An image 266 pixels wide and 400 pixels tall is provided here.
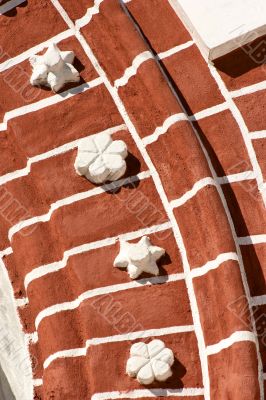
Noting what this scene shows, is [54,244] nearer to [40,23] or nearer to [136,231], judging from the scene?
[136,231]

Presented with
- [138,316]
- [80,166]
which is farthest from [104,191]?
[138,316]

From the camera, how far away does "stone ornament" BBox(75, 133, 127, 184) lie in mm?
4270

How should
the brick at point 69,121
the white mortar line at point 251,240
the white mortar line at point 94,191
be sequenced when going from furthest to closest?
the brick at point 69,121, the white mortar line at point 94,191, the white mortar line at point 251,240

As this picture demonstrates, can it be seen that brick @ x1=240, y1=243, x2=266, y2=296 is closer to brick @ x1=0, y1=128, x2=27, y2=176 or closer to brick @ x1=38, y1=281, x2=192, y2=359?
brick @ x1=38, y1=281, x2=192, y2=359

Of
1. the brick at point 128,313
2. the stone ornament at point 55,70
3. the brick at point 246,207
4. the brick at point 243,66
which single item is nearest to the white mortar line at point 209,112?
the brick at point 243,66

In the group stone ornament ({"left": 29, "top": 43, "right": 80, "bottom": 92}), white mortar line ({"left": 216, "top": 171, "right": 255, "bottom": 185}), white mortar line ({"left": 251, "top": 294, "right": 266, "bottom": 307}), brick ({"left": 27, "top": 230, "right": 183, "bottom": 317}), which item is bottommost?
white mortar line ({"left": 251, "top": 294, "right": 266, "bottom": 307})

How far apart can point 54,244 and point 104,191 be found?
0.44 m

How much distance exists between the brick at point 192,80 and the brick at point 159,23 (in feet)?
0.32

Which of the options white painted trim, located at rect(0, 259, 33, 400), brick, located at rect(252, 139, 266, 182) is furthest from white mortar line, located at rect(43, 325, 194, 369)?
brick, located at rect(252, 139, 266, 182)

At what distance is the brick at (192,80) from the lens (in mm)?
4371

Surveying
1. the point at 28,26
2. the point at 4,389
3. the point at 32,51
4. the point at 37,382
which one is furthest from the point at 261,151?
the point at 4,389

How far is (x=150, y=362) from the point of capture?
3.99 m

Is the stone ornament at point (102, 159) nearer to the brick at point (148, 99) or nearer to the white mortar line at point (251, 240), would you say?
the brick at point (148, 99)

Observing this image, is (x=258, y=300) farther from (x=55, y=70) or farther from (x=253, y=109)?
(x=55, y=70)
